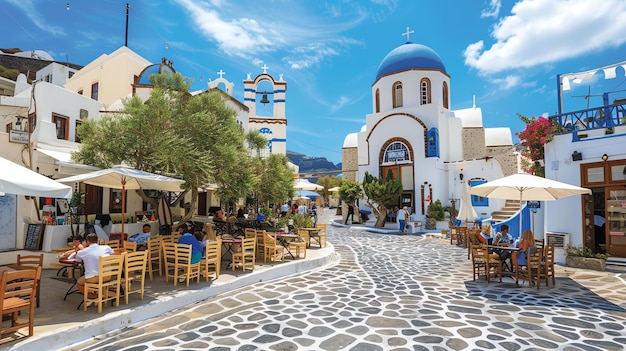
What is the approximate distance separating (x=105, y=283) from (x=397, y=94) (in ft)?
74.4

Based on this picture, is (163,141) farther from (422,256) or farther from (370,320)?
(422,256)

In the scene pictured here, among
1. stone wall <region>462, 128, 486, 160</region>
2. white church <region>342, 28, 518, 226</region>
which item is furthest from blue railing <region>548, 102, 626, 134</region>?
stone wall <region>462, 128, 486, 160</region>

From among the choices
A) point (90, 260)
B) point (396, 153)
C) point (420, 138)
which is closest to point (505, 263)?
point (90, 260)

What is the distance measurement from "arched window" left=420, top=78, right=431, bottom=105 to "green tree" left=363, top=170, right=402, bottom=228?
573cm

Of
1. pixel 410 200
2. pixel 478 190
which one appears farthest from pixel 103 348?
pixel 410 200

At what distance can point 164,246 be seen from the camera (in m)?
7.33

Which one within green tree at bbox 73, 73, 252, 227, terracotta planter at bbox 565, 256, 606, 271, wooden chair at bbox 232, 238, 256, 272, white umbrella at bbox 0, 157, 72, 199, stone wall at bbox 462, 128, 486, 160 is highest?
stone wall at bbox 462, 128, 486, 160

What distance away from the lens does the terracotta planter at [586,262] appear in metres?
9.05

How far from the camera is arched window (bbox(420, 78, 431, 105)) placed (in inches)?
948

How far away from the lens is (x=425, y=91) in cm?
2427

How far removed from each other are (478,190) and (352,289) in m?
4.20

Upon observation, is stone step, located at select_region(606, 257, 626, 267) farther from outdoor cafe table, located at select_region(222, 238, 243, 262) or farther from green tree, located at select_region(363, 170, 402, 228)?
green tree, located at select_region(363, 170, 402, 228)

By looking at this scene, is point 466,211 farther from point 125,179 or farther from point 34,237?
point 34,237

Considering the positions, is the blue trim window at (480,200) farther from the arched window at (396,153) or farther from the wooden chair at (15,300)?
the wooden chair at (15,300)
